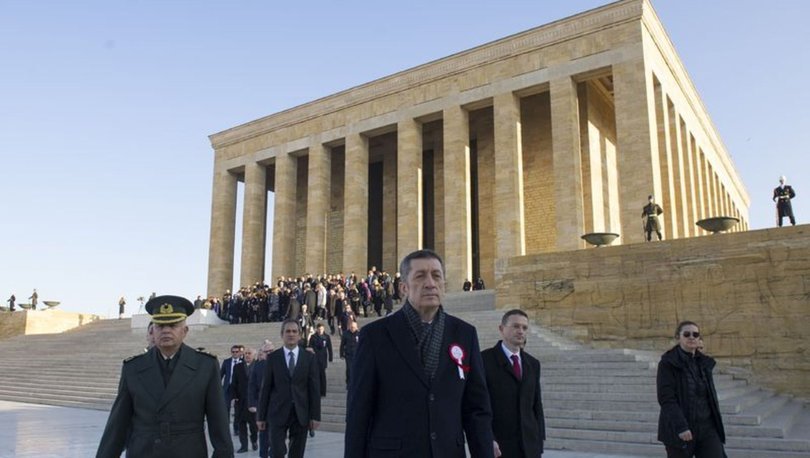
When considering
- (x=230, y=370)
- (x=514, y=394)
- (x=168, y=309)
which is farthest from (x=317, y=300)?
(x=168, y=309)

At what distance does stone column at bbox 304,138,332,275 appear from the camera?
98.8 feet

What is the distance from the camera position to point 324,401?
40.3 ft

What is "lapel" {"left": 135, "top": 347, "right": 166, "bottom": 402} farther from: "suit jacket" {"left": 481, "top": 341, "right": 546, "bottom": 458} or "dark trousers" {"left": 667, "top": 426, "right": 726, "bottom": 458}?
"dark trousers" {"left": 667, "top": 426, "right": 726, "bottom": 458}

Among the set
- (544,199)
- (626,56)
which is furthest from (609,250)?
(544,199)

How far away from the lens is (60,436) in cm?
1003

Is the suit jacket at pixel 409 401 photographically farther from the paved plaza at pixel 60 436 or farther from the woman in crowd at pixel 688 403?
the paved plaza at pixel 60 436

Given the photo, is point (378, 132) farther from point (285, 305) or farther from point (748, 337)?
point (748, 337)

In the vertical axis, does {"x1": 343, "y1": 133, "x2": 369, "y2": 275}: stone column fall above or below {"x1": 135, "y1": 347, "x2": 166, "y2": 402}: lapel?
above

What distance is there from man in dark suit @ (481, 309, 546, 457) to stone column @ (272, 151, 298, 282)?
26.8 m

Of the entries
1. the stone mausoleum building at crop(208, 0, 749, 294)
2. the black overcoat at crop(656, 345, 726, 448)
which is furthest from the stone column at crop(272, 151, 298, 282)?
the black overcoat at crop(656, 345, 726, 448)

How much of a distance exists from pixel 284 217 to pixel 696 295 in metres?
21.6

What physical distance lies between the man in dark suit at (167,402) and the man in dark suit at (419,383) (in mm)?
990

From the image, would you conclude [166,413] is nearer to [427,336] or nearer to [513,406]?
[427,336]

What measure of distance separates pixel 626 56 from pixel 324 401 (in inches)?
675
